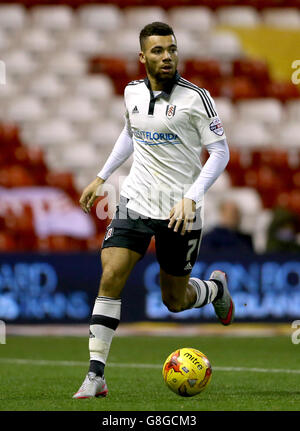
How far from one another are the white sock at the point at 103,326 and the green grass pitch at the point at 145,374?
286 millimetres

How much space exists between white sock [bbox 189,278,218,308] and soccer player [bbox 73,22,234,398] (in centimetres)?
35

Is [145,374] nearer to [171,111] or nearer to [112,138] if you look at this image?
[171,111]

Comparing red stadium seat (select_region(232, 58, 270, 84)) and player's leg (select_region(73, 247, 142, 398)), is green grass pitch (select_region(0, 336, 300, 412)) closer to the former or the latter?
player's leg (select_region(73, 247, 142, 398))

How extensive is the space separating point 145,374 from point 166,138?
87.4 inches

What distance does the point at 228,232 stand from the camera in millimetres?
12102

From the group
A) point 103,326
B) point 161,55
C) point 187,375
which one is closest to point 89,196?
point 103,326

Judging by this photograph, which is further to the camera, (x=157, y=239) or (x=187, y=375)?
(x=157, y=239)

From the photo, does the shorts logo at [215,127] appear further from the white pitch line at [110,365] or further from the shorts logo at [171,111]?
the white pitch line at [110,365]

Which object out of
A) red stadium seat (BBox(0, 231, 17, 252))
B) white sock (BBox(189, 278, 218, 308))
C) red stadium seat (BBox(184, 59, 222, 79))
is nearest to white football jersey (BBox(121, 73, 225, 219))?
white sock (BBox(189, 278, 218, 308))

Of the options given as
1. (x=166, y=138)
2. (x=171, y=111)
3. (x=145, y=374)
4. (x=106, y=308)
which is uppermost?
(x=171, y=111)

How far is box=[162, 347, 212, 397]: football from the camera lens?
5992 mm

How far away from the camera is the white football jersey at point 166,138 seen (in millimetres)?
6082

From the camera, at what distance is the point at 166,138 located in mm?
6141

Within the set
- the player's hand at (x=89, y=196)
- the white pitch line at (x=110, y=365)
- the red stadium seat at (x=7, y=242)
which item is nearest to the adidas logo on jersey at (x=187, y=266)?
the player's hand at (x=89, y=196)
